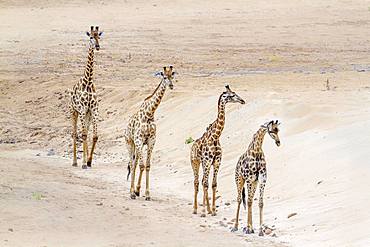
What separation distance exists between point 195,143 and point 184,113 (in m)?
5.93

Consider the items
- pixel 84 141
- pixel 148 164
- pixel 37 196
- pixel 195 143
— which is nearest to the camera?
pixel 37 196

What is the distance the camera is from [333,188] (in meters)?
15.6

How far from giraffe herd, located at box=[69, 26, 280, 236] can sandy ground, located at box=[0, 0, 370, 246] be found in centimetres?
42

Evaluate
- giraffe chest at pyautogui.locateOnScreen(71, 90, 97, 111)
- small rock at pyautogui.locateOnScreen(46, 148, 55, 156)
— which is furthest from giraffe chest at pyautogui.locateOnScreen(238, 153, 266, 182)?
small rock at pyautogui.locateOnScreen(46, 148, 55, 156)

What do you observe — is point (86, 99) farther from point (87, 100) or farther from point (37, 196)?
point (37, 196)

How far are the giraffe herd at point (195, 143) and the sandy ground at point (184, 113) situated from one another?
1.37 ft

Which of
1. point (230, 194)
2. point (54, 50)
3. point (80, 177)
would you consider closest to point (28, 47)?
point (54, 50)

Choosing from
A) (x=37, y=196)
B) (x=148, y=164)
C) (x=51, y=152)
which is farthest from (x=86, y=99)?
(x=37, y=196)

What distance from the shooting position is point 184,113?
22.7 m

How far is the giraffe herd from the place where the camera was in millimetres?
15039

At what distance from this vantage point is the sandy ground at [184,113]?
14.9 metres

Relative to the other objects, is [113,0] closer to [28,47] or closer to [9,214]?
[28,47]

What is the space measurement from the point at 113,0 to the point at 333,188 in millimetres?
27875

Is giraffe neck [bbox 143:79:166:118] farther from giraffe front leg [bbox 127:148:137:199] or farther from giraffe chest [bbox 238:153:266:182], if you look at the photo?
giraffe chest [bbox 238:153:266:182]
